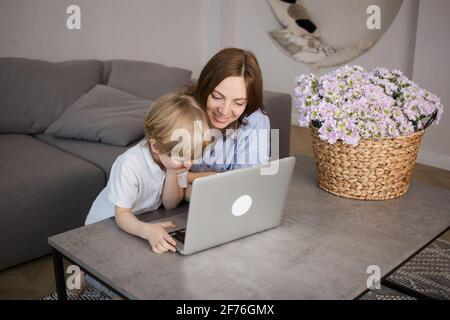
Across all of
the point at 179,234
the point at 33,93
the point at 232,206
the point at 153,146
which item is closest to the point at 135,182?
the point at 153,146

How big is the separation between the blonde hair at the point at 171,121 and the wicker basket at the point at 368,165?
382 mm

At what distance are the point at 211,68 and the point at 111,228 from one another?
595 mm

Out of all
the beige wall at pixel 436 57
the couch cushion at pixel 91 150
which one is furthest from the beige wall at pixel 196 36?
the couch cushion at pixel 91 150

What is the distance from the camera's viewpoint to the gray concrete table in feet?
3.09

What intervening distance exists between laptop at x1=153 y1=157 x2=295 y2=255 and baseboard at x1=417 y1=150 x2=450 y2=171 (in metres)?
2.47

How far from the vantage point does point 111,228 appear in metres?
1.20

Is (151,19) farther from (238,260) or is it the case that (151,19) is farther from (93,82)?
(238,260)

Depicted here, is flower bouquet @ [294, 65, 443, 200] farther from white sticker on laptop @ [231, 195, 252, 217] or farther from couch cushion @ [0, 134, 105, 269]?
couch cushion @ [0, 134, 105, 269]

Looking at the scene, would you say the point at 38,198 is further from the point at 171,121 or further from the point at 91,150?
the point at 171,121

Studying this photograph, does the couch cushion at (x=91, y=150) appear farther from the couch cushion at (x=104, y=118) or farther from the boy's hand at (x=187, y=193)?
the boy's hand at (x=187, y=193)

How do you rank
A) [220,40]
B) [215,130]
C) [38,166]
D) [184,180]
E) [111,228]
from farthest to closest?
[220,40] < [38,166] < [215,130] < [184,180] < [111,228]

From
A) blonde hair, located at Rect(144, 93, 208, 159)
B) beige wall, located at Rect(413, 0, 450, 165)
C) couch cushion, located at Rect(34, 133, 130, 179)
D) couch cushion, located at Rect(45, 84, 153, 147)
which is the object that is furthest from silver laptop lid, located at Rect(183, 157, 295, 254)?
beige wall, located at Rect(413, 0, 450, 165)

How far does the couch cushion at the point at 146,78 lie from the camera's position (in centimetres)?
281

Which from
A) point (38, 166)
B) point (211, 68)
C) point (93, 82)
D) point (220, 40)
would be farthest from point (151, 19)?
point (211, 68)
